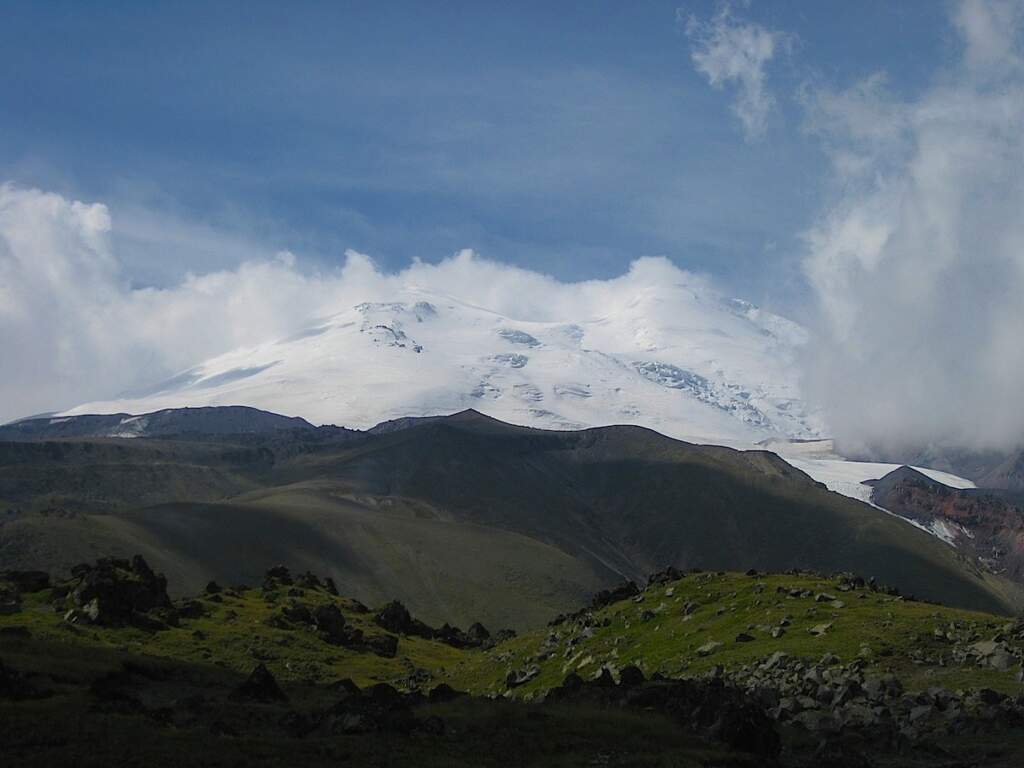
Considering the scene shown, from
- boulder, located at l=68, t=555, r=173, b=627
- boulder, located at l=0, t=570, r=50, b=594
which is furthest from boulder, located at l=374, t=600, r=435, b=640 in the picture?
boulder, located at l=0, t=570, r=50, b=594

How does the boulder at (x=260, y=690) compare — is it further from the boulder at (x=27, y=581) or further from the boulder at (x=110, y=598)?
the boulder at (x=27, y=581)

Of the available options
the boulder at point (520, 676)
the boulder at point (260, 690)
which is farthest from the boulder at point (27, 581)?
the boulder at point (260, 690)

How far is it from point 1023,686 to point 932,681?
4319 mm

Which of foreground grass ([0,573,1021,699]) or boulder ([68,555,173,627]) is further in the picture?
boulder ([68,555,173,627])

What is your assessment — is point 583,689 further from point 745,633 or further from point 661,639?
point 661,639

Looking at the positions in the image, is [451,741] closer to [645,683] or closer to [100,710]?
[100,710]

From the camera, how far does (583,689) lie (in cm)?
4931

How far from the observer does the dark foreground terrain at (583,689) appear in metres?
33.1

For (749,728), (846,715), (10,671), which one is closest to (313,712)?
(10,671)

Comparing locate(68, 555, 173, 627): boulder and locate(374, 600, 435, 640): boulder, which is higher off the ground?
locate(68, 555, 173, 627): boulder

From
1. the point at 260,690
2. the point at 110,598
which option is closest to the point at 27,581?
the point at 110,598

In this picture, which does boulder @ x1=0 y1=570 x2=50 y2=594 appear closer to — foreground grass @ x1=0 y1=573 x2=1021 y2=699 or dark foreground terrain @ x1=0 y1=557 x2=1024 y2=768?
dark foreground terrain @ x1=0 y1=557 x2=1024 y2=768

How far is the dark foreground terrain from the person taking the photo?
109 ft

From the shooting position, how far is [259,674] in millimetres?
48000
